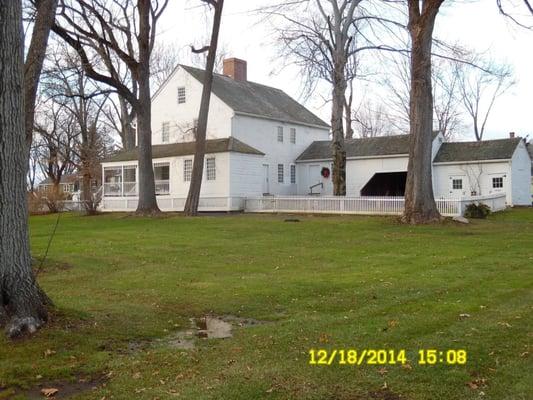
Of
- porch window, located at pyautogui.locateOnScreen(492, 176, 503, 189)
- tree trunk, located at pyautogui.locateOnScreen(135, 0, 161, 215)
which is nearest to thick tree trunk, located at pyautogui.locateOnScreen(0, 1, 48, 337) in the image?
tree trunk, located at pyautogui.locateOnScreen(135, 0, 161, 215)

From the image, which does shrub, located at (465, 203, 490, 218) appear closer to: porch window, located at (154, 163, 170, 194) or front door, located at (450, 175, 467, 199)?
front door, located at (450, 175, 467, 199)

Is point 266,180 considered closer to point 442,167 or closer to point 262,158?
point 262,158

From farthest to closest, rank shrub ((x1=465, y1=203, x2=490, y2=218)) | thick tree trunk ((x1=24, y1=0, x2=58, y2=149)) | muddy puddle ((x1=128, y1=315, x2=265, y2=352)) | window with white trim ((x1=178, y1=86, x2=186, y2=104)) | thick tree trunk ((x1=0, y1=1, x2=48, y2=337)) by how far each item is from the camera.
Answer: window with white trim ((x1=178, y1=86, x2=186, y2=104))
shrub ((x1=465, y1=203, x2=490, y2=218))
thick tree trunk ((x1=24, y1=0, x2=58, y2=149))
muddy puddle ((x1=128, y1=315, x2=265, y2=352))
thick tree trunk ((x1=0, y1=1, x2=48, y2=337))

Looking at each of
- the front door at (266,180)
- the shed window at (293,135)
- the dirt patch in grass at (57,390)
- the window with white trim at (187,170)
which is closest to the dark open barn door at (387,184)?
the shed window at (293,135)

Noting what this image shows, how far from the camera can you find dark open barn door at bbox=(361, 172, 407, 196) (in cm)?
3812

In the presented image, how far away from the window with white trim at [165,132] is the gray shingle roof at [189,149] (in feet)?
1.61

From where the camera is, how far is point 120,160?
3684 cm

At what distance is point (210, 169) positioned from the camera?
32.9 m

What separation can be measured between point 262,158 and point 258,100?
5.98 metres

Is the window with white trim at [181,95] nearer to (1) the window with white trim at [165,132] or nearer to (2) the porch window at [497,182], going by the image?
(1) the window with white trim at [165,132]

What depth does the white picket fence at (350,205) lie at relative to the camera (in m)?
24.9

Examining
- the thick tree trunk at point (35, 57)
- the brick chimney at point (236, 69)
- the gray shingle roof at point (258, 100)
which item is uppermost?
the brick chimney at point (236, 69)

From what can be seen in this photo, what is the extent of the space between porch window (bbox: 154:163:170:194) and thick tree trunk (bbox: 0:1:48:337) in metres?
28.9

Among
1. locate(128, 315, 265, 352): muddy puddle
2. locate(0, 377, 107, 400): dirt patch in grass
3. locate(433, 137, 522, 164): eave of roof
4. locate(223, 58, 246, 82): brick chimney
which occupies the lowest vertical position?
locate(0, 377, 107, 400): dirt patch in grass
